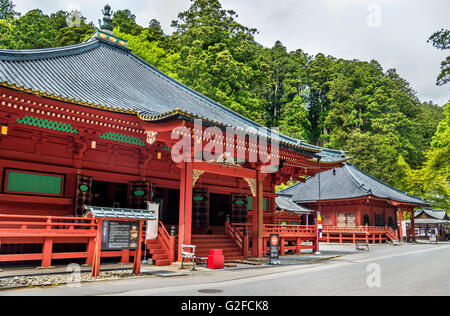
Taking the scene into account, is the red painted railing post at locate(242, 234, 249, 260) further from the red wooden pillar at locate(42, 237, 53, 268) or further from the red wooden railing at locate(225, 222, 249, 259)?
the red wooden pillar at locate(42, 237, 53, 268)

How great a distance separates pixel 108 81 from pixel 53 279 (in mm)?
9925

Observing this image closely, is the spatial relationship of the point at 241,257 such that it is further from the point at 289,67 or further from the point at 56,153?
the point at 289,67

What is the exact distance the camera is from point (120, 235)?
35.6 ft

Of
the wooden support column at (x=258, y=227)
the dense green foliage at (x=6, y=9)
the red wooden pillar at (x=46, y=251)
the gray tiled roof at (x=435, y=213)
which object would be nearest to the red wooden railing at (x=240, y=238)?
the wooden support column at (x=258, y=227)

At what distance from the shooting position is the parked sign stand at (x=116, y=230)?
10.4 meters

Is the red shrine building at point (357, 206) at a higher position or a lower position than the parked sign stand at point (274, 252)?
higher

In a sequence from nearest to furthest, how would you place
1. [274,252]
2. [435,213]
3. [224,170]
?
[274,252]
[224,170]
[435,213]

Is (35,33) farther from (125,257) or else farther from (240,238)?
(240,238)

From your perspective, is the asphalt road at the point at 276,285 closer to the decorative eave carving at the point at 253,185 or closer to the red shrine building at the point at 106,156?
the red shrine building at the point at 106,156

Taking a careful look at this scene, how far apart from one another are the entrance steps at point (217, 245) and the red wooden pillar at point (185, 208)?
1.69 meters

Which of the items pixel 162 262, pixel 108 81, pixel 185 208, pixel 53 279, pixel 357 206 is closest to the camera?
pixel 53 279

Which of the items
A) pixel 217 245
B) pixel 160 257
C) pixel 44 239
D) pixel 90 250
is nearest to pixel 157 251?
pixel 160 257

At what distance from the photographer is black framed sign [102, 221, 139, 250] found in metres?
10.6
